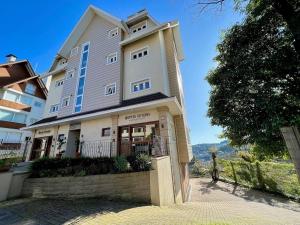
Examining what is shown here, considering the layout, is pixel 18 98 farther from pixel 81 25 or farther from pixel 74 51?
pixel 81 25

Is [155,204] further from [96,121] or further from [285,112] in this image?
[96,121]

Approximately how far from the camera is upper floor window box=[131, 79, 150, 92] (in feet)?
41.7

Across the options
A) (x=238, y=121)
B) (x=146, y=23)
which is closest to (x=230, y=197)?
(x=238, y=121)

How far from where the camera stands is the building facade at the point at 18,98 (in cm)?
2193

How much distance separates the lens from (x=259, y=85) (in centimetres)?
777

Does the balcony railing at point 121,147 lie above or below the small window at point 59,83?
below

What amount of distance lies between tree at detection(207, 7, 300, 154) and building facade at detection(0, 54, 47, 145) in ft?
84.3

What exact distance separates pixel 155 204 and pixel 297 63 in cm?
895

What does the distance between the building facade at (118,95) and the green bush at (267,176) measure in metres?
6.25

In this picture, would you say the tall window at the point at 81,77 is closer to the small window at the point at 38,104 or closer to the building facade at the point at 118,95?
the building facade at the point at 118,95

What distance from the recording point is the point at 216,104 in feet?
30.6

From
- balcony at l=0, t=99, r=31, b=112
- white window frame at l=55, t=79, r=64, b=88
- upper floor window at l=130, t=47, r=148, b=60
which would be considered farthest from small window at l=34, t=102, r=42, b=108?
Result: upper floor window at l=130, t=47, r=148, b=60

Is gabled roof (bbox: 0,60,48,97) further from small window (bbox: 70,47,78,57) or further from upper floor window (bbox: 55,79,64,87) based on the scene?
small window (bbox: 70,47,78,57)

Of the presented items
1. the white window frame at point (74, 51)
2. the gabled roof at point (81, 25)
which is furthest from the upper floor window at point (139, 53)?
the white window frame at point (74, 51)
